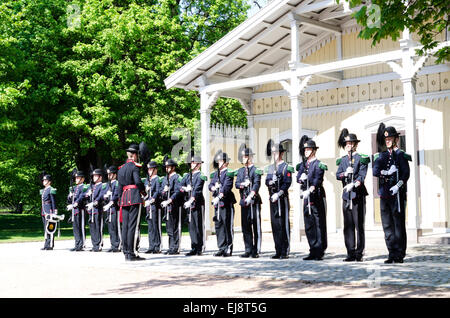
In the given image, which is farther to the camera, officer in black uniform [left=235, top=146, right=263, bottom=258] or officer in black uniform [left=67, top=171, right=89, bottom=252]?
officer in black uniform [left=67, top=171, right=89, bottom=252]

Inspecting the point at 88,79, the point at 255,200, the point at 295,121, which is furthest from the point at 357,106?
the point at 88,79

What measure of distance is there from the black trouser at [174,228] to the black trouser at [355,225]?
154 inches

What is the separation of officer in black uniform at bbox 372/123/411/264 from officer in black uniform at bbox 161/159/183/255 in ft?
15.2

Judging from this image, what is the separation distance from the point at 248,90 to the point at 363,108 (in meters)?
4.23

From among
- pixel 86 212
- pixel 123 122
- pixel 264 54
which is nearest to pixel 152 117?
pixel 123 122

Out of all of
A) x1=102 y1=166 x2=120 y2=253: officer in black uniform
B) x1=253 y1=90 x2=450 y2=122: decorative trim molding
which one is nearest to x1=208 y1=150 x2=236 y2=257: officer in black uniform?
x1=102 y1=166 x2=120 y2=253: officer in black uniform

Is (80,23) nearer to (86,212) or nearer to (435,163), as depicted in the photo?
(86,212)

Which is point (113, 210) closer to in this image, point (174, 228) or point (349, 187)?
point (174, 228)

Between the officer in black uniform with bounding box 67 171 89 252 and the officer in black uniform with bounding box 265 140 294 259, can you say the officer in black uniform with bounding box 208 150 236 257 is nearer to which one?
the officer in black uniform with bounding box 265 140 294 259

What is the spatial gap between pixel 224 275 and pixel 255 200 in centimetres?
302

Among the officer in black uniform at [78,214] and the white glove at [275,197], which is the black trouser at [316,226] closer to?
the white glove at [275,197]

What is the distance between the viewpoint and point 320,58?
706 inches

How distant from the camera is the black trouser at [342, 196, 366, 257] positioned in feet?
34.6

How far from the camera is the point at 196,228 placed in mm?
12547
